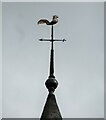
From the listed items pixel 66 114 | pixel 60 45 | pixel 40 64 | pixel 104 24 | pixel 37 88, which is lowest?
pixel 66 114

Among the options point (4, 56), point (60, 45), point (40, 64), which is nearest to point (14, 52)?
point (4, 56)

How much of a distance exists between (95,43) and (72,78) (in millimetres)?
478

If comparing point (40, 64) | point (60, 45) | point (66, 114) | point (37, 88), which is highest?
point (60, 45)

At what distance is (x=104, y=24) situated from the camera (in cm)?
319

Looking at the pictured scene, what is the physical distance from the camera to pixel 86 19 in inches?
126

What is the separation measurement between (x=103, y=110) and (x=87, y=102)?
206 mm

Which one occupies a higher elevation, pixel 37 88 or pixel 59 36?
pixel 59 36

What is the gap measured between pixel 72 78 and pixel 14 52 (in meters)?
0.72

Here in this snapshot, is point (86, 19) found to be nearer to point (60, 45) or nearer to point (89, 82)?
point (60, 45)

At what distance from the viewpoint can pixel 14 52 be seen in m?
3.19

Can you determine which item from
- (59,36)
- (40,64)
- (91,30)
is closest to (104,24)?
(91,30)

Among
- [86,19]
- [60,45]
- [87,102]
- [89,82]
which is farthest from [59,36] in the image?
[87,102]

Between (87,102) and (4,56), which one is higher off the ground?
(4,56)

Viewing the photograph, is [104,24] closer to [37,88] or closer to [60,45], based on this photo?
[60,45]
